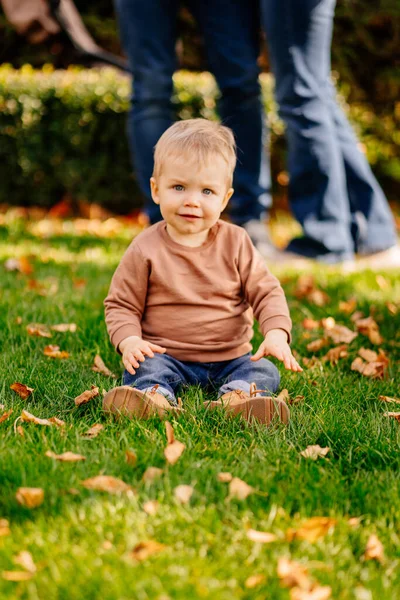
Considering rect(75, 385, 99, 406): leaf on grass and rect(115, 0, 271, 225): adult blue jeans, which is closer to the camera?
rect(75, 385, 99, 406): leaf on grass

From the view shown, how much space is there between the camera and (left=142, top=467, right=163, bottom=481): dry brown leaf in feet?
5.72

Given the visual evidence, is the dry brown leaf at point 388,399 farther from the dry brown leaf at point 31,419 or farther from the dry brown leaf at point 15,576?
the dry brown leaf at point 15,576

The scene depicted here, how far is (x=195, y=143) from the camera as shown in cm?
232

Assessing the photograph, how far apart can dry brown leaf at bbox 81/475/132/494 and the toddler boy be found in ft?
→ 1.83

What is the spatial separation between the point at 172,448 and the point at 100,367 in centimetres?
80

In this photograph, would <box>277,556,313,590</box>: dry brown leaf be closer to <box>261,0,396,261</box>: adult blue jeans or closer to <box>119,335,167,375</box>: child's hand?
<box>119,335,167,375</box>: child's hand

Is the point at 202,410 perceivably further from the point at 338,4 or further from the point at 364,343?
the point at 338,4

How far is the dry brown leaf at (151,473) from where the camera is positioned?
1.74 m

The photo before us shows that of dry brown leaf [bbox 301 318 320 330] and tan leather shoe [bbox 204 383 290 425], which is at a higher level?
tan leather shoe [bbox 204 383 290 425]

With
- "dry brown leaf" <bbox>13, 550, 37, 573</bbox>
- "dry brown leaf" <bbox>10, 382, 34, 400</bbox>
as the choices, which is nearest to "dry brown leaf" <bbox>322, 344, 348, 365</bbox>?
"dry brown leaf" <bbox>10, 382, 34, 400</bbox>

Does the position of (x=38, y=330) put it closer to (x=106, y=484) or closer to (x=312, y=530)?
(x=106, y=484)

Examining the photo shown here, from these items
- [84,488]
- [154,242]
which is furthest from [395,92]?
[84,488]

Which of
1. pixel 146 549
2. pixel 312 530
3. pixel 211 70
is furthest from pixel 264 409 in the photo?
pixel 211 70

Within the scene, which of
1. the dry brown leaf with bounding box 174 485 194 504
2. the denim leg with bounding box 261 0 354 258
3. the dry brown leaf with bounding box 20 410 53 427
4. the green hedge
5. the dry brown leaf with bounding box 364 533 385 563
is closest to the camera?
the dry brown leaf with bounding box 364 533 385 563
